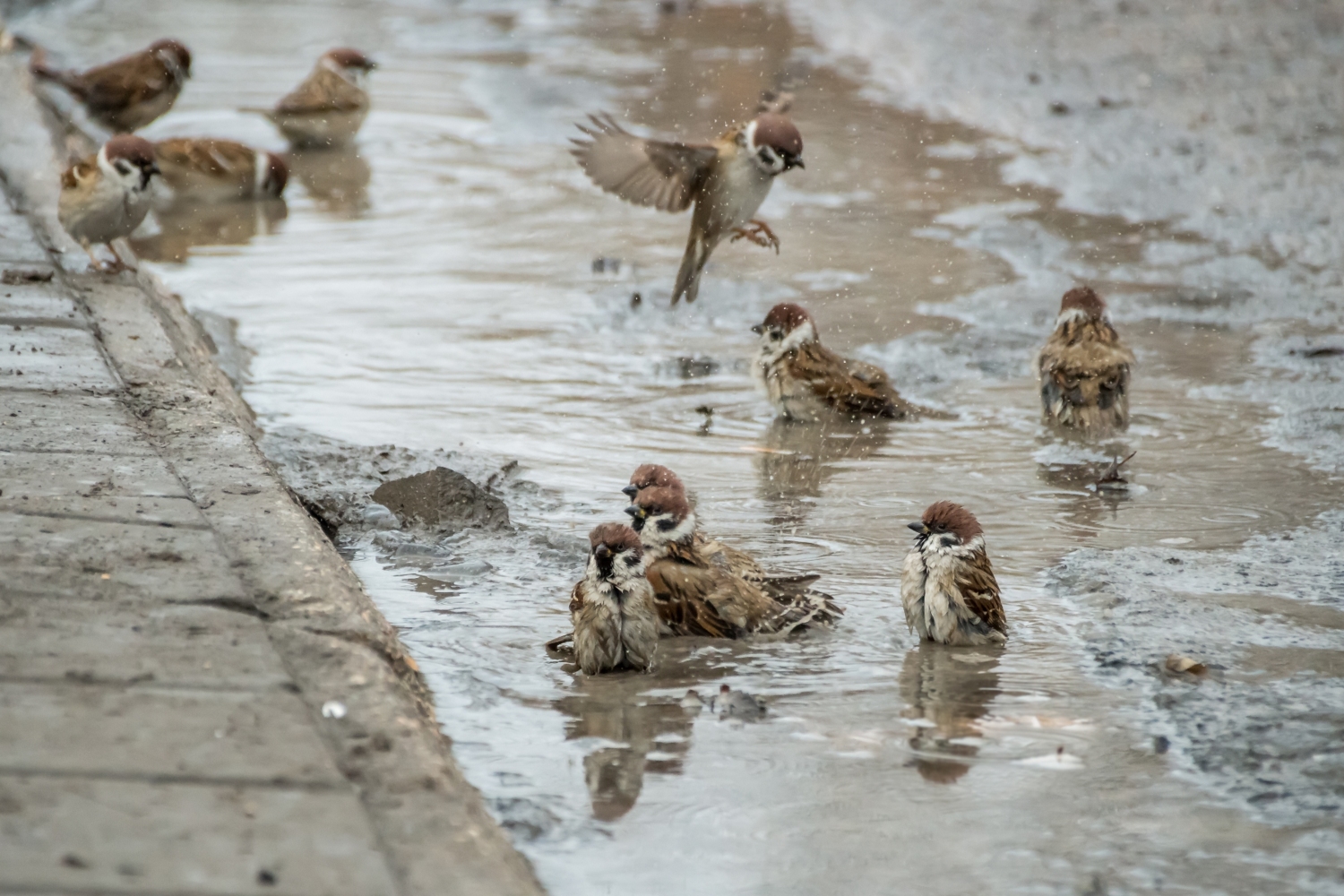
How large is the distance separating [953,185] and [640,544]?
7.46 meters

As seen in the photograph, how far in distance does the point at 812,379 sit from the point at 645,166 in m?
1.18

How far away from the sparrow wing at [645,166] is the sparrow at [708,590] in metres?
2.45

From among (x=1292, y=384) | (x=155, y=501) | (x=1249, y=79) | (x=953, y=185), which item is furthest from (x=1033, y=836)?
(x=1249, y=79)

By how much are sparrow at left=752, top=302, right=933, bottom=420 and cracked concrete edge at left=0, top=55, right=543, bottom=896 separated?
2182 mm

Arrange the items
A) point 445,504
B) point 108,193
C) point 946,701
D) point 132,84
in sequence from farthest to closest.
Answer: point 132,84
point 108,193
point 445,504
point 946,701

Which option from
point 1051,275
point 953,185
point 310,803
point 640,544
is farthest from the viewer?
point 953,185

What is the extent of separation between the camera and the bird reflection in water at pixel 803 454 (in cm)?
601

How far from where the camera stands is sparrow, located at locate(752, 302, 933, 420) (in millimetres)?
6871

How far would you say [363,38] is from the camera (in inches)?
704

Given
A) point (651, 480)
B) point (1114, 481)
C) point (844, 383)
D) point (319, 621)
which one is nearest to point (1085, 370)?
point (1114, 481)

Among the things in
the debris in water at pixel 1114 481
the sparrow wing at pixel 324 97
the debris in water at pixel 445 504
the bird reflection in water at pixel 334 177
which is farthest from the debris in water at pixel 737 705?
the sparrow wing at pixel 324 97

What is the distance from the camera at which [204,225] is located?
1062 cm

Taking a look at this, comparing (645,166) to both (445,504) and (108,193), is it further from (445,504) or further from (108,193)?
(108,193)

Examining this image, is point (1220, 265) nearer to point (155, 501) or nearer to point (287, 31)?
point (155, 501)
